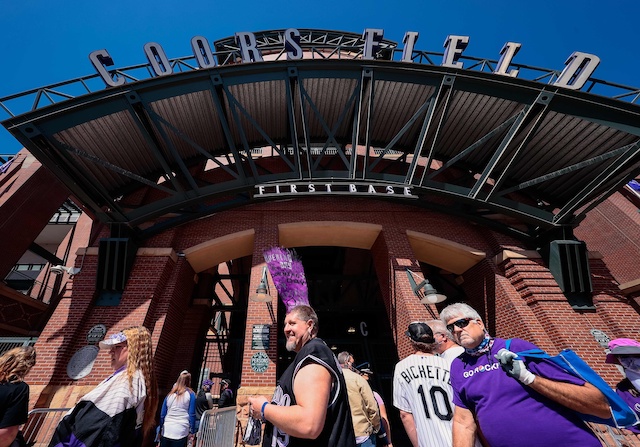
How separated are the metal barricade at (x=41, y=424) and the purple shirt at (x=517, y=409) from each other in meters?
7.52

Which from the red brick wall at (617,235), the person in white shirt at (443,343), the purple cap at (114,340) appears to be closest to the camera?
the purple cap at (114,340)

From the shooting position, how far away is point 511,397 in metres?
2.04

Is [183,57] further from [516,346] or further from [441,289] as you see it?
[441,289]

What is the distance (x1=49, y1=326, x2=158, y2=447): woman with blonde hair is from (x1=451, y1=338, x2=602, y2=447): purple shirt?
2.49 m

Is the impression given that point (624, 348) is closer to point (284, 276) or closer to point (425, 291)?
point (425, 291)

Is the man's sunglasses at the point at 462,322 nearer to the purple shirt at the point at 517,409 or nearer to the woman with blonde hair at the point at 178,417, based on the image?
the purple shirt at the point at 517,409

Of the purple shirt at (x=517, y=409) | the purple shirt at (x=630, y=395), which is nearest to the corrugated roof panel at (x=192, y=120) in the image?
the purple shirt at (x=517, y=409)

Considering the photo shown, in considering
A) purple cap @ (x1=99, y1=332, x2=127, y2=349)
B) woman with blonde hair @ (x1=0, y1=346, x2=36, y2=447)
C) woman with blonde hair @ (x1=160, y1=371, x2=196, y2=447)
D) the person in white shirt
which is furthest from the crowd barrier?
woman with blonde hair @ (x1=0, y1=346, x2=36, y2=447)

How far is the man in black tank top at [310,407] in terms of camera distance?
160 centimetres

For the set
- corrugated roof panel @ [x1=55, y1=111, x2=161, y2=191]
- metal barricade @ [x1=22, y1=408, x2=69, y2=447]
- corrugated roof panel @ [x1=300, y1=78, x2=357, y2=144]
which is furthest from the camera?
corrugated roof panel @ [x1=300, y1=78, x2=357, y2=144]

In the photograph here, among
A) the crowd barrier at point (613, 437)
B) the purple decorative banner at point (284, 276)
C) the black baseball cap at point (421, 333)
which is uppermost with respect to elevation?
the purple decorative banner at point (284, 276)

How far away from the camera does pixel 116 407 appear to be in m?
2.24

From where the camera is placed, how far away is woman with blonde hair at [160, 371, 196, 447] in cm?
492

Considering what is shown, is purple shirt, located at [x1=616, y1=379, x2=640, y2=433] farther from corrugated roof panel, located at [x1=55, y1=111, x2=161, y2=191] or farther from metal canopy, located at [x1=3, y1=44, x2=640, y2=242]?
corrugated roof panel, located at [x1=55, y1=111, x2=161, y2=191]
